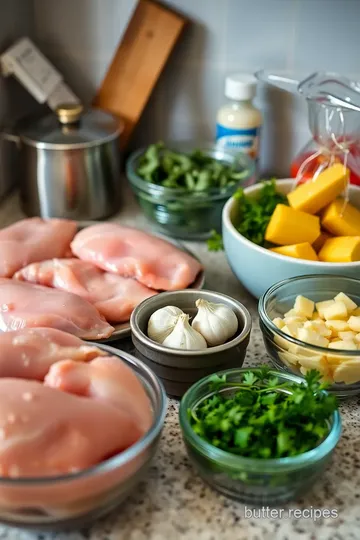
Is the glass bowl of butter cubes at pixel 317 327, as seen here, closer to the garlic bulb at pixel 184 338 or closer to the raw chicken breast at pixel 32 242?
the garlic bulb at pixel 184 338

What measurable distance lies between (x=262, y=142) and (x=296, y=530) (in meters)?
0.97

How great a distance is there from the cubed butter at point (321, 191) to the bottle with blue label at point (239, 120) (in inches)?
12.6

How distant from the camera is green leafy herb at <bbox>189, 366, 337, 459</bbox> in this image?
77 centimetres

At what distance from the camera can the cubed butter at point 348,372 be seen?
0.90m

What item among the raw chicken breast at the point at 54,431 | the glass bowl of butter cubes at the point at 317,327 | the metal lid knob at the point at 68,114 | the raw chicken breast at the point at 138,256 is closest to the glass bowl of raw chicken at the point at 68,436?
the raw chicken breast at the point at 54,431

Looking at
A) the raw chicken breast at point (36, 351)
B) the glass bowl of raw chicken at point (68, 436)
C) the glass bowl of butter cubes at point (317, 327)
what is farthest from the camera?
the glass bowl of butter cubes at point (317, 327)

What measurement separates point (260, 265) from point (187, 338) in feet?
0.70

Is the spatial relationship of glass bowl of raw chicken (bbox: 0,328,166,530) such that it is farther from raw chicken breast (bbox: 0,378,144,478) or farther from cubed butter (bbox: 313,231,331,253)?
cubed butter (bbox: 313,231,331,253)

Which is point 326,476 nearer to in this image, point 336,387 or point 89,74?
point 336,387

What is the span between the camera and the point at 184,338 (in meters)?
0.93

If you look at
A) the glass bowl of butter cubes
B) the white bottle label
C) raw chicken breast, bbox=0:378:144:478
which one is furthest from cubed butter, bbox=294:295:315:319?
the white bottle label

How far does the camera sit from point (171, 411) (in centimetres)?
94

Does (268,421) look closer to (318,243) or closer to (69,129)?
(318,243)

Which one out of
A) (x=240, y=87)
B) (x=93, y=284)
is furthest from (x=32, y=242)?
(x=240, y=87)
